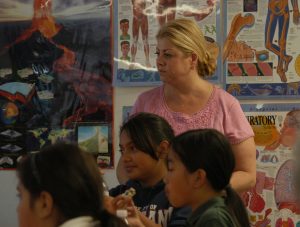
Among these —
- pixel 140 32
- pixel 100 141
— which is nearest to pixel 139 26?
pixel 140 32

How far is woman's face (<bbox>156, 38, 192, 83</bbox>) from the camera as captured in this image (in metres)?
1.75

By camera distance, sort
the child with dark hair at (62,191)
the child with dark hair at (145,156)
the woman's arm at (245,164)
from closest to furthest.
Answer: the child with dark hair at (62,191) < the child with dark hair at (145,156) < the woman's arm at (245,164)

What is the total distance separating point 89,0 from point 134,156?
3.30 ft

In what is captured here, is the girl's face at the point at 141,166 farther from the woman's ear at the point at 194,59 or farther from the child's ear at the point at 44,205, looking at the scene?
the child's ear at the point at 44,205

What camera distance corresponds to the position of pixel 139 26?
93.2 inches

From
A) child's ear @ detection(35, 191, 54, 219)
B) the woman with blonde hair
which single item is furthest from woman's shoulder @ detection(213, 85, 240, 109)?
child's ear @ detection(35, 191, 54, 219)

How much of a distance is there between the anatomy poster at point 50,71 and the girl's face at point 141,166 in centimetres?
79

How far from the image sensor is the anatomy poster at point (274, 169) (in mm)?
2275

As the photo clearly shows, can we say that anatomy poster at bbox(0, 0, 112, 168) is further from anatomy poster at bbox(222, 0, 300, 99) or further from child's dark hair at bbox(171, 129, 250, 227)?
child's dark hair at bbox(171, 129, 250, 227)

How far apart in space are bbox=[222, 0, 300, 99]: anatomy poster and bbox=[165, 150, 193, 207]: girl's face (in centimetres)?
92

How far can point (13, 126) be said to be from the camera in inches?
97.4

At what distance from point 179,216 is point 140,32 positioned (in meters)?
1.08

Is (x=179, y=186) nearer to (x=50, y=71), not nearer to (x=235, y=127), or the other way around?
(x=235, y=127)

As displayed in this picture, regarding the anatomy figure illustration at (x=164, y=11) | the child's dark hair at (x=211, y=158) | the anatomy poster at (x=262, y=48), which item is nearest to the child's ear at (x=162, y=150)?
the child's dark hair at (x=211, y=158)
